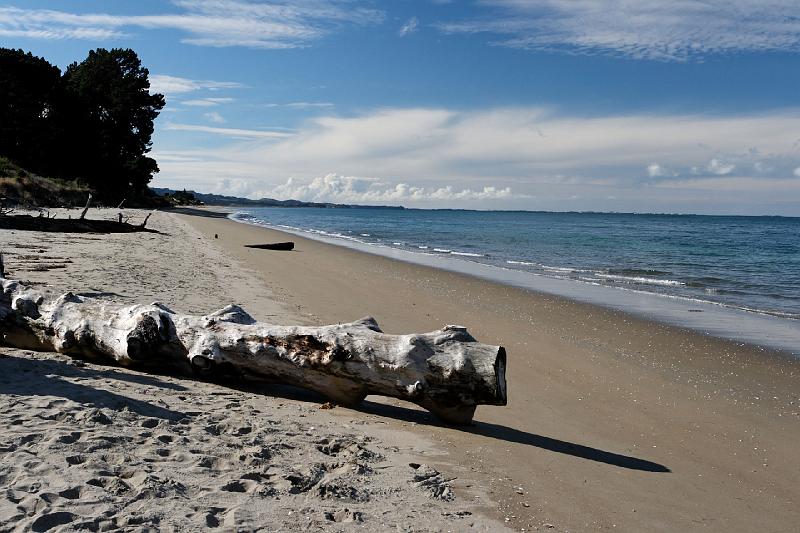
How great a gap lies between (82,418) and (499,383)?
328cm

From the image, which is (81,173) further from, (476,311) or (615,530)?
(615,530)

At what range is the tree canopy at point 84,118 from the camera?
148 feet

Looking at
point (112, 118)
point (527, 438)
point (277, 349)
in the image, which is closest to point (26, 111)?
point (112, 118)

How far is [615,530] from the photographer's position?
3754 millimetres

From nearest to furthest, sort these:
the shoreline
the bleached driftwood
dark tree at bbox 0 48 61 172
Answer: the shoreline
the bleached driftwood
dark tree at bbox 0 48 61 172

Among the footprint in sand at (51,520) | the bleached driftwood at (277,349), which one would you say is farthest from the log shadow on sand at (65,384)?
the footprint in sand at (51,520)

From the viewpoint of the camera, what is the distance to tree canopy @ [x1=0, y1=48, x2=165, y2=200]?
148 feet

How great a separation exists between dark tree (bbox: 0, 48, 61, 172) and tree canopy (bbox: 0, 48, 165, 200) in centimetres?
6

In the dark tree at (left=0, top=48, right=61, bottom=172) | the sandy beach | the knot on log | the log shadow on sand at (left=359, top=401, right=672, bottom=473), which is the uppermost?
the dark tree at (left=0, top=48, right=61, bottom=172)

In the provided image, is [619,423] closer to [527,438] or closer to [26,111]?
[527,438]

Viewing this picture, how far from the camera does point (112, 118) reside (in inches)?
2393

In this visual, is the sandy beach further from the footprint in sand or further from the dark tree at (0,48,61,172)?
the dark tree at (0,48,61,172)

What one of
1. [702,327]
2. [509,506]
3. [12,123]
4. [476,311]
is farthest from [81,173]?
[509,506]

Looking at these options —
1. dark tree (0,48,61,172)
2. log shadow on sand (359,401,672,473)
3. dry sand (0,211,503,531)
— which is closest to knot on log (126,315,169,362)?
dry sand (0,211,503,531)
